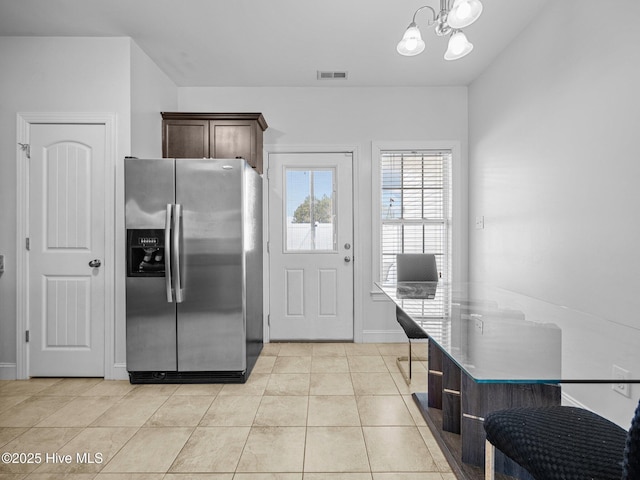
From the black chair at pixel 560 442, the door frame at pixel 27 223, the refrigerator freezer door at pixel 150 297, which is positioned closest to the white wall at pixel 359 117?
Answer: the door frame at pixel 27 223

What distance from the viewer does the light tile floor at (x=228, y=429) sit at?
5.88 ft

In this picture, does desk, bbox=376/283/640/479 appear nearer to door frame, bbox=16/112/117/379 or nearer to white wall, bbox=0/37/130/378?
→ door frame, bbox=16/112/117/379

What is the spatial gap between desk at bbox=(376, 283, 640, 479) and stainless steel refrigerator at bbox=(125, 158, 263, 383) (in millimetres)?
1332

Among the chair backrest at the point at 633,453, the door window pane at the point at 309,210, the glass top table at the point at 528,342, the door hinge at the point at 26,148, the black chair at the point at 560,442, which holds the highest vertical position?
the door hinge at the point at 26,148

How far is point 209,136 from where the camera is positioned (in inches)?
136

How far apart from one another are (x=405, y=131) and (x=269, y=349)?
2739mm

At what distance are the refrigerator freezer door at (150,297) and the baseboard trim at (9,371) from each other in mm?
1014

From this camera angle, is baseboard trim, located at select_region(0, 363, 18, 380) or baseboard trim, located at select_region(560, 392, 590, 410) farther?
baseboard trim, located at select_region(0, 363, 18, 380)

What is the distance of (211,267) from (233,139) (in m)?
1.35

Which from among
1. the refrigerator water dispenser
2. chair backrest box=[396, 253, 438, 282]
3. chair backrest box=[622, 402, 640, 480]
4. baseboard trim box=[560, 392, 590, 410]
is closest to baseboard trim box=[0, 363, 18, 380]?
the refrigerator water dispenser

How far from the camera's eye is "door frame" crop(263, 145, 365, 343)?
3910 millimetres

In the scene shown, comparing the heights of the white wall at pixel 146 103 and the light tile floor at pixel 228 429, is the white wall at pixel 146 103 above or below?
above

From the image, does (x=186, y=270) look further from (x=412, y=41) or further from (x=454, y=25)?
(x=454, y=25)

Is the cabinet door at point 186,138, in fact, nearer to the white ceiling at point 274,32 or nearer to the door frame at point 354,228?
the white ceiling at point 274,32
